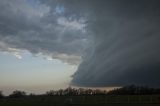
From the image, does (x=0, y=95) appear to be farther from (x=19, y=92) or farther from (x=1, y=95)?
(x=19, y=92)

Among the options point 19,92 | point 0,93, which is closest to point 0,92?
point 0,93

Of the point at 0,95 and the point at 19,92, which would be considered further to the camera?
the point at 19,92

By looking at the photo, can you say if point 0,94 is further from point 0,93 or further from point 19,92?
point 19,92

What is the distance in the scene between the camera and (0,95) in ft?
511

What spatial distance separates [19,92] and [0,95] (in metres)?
13.7

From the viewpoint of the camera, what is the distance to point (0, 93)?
159 meters

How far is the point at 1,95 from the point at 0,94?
2.79 ft

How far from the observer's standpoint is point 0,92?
160 metres

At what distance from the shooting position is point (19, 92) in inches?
6609

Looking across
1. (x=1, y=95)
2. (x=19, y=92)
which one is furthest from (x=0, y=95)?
(x=19, y=92)

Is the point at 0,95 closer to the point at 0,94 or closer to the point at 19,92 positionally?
the point at 0,94

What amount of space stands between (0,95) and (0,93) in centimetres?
350

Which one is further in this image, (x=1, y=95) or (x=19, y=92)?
(x=19, y=92)

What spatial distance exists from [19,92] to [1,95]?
12.2m
